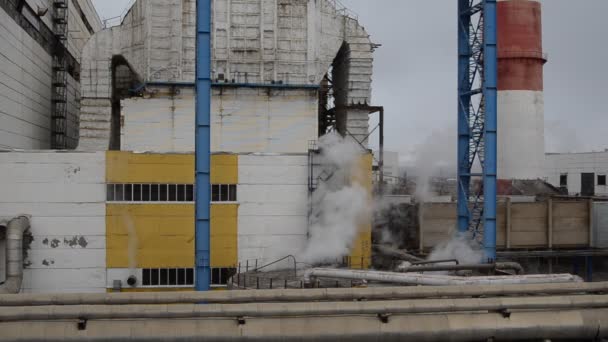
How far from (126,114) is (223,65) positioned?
5.53 metres

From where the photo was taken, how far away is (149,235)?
2528 centimetres

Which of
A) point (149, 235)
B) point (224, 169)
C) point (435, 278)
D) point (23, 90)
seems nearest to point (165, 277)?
point (149, 235)

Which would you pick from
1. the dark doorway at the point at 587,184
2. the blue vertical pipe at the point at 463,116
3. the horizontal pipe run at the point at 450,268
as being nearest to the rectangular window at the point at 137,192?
the horizontal pipe run at the point at 450,268

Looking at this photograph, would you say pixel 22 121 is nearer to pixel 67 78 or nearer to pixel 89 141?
pixel 89 141

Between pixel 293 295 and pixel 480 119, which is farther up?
pixel 480 119

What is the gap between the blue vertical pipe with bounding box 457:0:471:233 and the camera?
2589 cm

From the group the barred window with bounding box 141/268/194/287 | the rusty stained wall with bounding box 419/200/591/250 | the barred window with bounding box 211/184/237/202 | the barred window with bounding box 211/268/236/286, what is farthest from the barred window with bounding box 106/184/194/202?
the rusty stained wall with bounding box 419/200/591/250

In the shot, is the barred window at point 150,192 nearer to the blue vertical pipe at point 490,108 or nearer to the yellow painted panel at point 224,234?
the yellow painted panel at point 224,234

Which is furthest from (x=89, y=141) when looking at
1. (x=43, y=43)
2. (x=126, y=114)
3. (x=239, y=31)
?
(x=239, y=31)

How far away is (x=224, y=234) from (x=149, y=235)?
3140 millimetres

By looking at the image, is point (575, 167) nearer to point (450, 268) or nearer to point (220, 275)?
point (450, 268)

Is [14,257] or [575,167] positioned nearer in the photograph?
[14,257]

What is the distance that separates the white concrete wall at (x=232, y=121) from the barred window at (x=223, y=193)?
506cm

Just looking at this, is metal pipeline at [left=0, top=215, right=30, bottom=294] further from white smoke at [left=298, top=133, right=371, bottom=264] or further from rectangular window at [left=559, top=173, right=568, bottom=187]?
rectangular window at [left=559, top=173, right=568, bottom=187]
